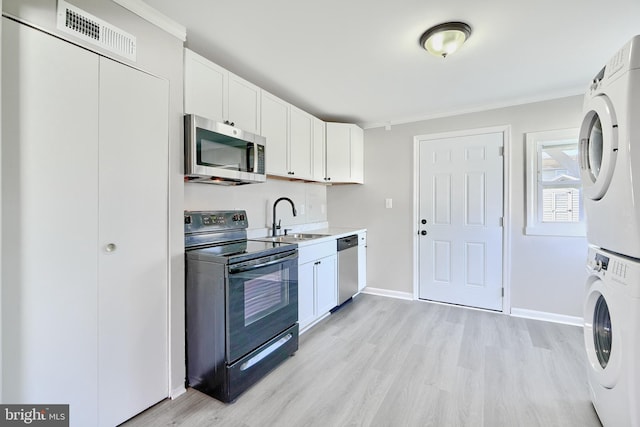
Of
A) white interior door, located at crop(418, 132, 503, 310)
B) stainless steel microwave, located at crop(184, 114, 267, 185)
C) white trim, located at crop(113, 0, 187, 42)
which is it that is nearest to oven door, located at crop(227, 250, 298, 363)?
stainless steel microwave, located at crop(184, 114, 267, 185)

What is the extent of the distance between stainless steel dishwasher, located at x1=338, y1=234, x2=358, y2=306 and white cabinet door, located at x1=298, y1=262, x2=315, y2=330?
21.2 inches

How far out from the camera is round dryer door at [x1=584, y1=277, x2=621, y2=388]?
135cm

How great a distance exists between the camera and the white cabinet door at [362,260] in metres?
3.70

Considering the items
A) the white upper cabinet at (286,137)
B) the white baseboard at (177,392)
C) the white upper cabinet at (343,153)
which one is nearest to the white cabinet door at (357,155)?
the white upper cabinet at (343,153)

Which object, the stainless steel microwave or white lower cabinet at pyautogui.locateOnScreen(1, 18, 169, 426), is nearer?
white lower cabinet at pyautogui.locateOnScreen(1, 18, 169, 426)

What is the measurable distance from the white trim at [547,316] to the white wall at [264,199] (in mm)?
2548

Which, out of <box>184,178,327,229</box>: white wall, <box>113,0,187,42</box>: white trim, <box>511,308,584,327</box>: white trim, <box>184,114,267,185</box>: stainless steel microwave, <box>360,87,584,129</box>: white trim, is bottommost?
<box>511,308,584,327</box>: white trim

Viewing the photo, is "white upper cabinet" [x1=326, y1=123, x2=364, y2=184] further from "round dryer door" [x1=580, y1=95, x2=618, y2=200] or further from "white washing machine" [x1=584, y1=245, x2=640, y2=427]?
"white washing machine" [x1=584, y1=245, x2=640, y2=427]

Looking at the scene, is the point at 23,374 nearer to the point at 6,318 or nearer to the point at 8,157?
the point at 6,318

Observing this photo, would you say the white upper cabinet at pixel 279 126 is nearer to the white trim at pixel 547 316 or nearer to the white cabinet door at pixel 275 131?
the white cabinet door at pixel 275 131

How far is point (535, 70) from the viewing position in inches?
96.2

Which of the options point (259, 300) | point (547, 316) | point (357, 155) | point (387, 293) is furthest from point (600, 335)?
point (357, 155)

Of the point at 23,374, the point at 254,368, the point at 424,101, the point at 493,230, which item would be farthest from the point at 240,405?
the point at 424,101

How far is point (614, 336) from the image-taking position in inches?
51.6
